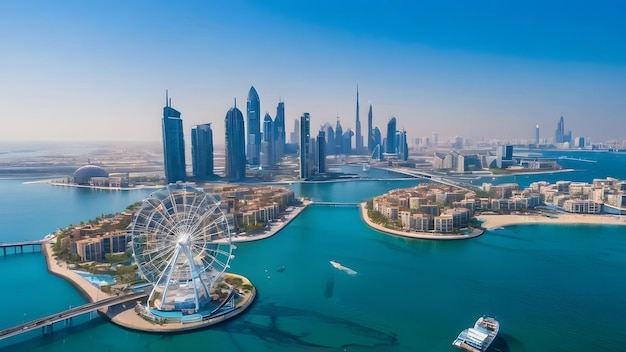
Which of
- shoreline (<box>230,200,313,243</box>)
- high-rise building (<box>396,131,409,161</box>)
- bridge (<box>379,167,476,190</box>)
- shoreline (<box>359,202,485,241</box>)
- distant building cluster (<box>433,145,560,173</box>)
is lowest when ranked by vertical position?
shoreline (<box>359,202,485,241</box>)

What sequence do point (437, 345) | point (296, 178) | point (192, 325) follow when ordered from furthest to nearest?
point (296, 178) → point (192, 325) → point (437, 345)

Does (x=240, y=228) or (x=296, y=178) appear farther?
(x=296, y=178)

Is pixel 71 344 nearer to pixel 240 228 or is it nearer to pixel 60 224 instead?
pixel 240 228

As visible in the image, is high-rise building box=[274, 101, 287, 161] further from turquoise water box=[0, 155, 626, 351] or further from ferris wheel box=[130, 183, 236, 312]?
ferris wheel box=[130, 183, 236, 312]

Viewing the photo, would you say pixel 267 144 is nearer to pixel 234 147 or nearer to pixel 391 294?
pixel 234 147

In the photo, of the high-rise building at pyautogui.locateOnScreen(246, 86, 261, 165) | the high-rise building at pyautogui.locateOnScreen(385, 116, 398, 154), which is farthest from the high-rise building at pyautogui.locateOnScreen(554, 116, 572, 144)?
the high-rise building at pyautogui.locateOnScreen(246, 86, 261, 165)

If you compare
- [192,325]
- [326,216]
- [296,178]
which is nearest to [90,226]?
[192,325]
